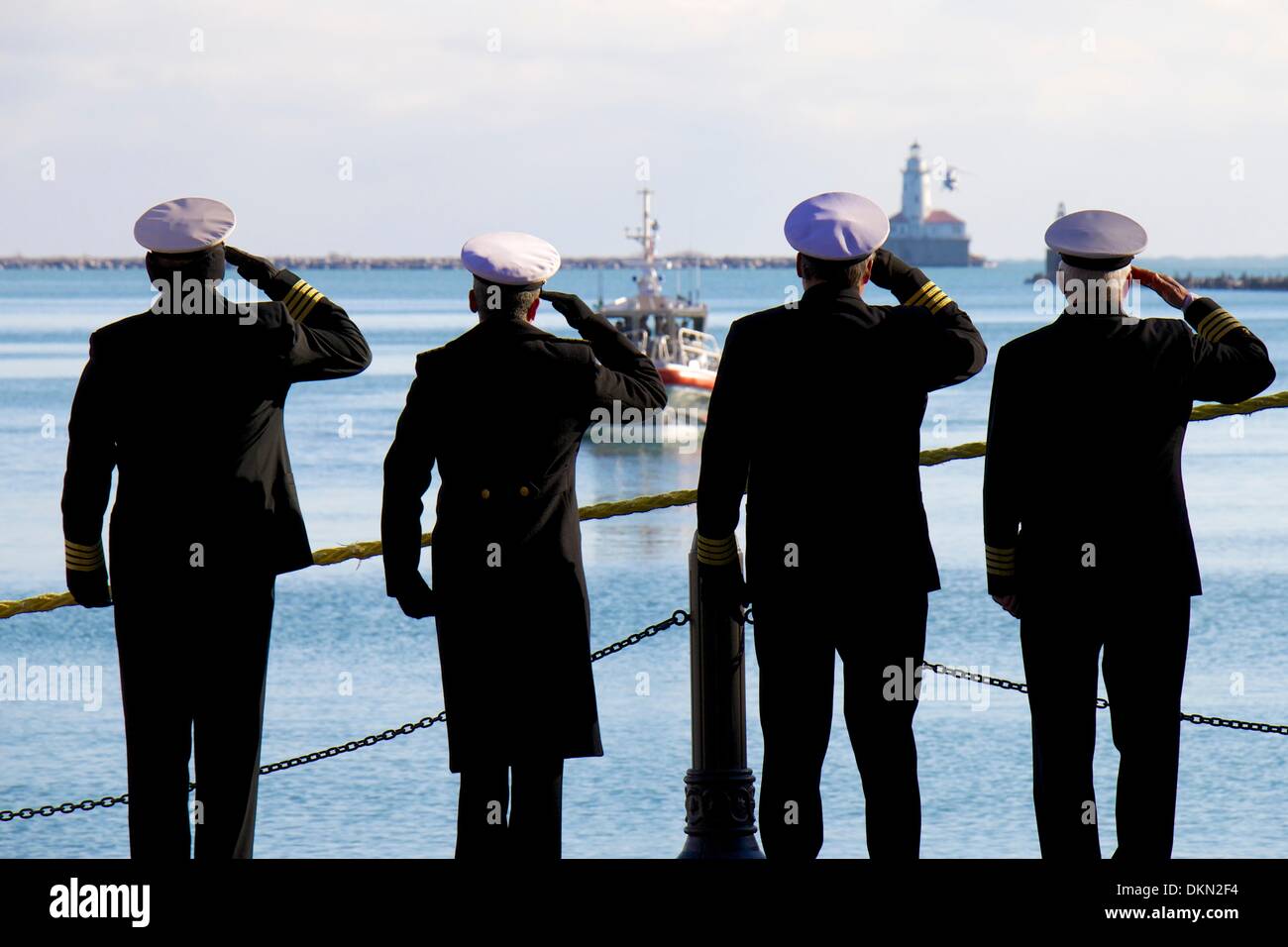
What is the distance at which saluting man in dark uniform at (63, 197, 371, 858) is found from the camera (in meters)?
4.73

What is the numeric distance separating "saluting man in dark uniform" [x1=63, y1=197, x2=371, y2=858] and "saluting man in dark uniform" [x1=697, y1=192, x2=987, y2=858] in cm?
109

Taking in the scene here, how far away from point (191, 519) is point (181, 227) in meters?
0.75

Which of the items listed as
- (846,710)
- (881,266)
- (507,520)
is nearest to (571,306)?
(507,520)

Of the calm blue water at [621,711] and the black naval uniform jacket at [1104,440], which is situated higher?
the black naval uniform jacket at [1104,440]

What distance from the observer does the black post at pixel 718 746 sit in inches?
205

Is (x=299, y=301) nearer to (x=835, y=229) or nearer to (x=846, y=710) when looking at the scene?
(x=835, y=229)

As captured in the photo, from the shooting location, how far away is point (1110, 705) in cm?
470

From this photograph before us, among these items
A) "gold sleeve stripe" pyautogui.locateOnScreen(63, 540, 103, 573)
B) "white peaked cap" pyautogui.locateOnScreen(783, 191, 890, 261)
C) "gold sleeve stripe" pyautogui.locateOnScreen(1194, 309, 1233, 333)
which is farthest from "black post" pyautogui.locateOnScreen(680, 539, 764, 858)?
"gold sleeve stripe" pyautogui.locateOnScreen(63, 540, 103, 573)

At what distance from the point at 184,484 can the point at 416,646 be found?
23037 mm

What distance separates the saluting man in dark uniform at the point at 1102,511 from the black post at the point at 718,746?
875 millimetres

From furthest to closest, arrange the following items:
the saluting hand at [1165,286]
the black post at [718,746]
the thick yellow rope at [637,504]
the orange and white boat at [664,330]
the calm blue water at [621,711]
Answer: the orange and white boat at [664,330], the calm blue water at [621,711], the thick yellow rope at [637,504], the black post at [718,746], the saluting hand at [1165,286]

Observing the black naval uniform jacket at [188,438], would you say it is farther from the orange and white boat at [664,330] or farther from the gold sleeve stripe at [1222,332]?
the orange and white boat at [664,330]

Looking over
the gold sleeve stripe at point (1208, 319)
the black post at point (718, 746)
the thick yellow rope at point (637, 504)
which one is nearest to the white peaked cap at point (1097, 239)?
the gold sleeve stripe at point (1208, 319)
